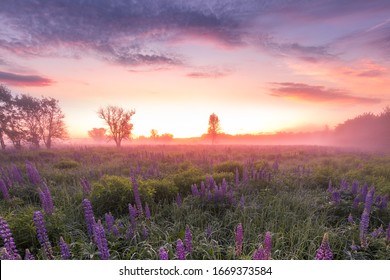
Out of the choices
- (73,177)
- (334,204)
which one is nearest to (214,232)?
(334,204)

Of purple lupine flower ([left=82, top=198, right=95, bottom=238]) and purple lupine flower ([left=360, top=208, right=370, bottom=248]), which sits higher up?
purple lupine flower ([left=82, top=198, right=95, bottom=238])

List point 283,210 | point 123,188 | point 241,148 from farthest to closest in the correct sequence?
point 241,148
point 123,188
point 283,210

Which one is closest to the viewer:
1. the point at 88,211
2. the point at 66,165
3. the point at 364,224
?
the point at 88,211

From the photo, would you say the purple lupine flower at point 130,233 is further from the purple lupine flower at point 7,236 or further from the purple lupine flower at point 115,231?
the purple lupine flower at point 7,236

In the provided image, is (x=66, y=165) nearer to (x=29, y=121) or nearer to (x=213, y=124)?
(x=29, y=121)

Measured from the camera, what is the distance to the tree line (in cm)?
609

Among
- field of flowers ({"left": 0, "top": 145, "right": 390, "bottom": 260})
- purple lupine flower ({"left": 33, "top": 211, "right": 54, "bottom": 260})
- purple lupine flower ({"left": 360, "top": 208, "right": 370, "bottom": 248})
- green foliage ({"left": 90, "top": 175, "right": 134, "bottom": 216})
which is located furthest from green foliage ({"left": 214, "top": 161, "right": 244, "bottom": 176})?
purple lupine flower ({"left": 33, "top": 211, "right": 54, "bottom": 260})

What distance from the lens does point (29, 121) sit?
7.22 metres

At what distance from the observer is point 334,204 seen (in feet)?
16.3

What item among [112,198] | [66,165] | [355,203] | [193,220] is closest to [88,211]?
[193,220]

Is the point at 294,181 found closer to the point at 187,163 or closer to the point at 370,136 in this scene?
the point at 187,163

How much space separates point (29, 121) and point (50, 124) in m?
0.67

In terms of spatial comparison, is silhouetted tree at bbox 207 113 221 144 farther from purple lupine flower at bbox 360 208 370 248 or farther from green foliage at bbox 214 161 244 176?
purple lupine flower at bbox 360 208 370 248
